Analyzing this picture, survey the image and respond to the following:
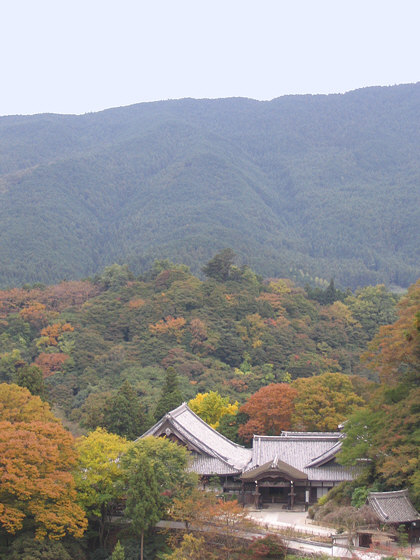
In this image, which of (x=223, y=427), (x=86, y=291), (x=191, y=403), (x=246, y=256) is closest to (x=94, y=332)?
(x=86, y=291)

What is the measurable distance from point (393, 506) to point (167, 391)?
78.9 feet

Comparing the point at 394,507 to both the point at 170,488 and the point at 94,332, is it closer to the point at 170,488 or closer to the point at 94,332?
the point at 170,488

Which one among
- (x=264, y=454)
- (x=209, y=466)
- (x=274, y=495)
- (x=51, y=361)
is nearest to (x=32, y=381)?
(x=209, y=466)

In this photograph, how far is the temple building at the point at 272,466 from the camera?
118 feet

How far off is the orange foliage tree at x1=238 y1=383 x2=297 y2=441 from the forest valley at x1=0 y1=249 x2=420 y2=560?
0.09 meters

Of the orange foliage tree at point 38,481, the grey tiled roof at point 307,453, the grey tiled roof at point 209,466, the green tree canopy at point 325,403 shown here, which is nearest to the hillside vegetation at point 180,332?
the green tree canopy at point 325,403

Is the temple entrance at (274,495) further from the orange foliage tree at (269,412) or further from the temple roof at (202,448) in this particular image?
the orange foliage tree at (269,412)

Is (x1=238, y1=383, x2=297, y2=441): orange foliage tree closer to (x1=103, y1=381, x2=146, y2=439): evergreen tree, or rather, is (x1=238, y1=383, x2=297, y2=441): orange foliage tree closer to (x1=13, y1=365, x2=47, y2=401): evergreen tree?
(x1=103, y1=381, x2=146, y2=439): evergreen tree

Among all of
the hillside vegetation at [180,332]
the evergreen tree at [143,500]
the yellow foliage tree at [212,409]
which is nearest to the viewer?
the evergreen tree at [143,500]

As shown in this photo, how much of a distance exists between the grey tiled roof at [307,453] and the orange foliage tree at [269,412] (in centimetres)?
458

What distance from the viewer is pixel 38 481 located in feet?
91.2

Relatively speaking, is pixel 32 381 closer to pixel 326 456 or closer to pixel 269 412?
pixel 269 412

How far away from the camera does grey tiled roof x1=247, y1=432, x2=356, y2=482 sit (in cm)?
3656

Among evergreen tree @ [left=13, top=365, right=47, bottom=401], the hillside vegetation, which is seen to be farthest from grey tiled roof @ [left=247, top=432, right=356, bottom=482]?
the hillside vegetation
